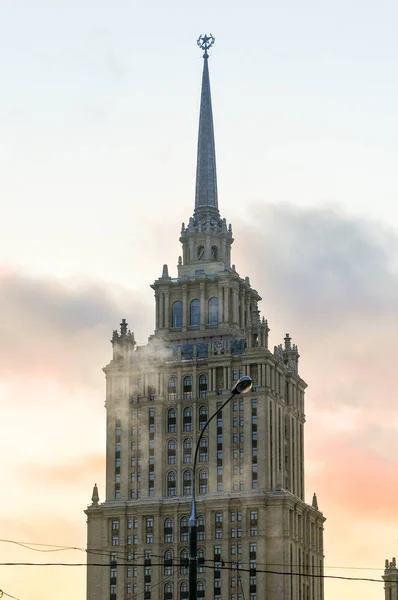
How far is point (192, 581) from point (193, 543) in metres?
2.20

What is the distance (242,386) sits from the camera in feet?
214

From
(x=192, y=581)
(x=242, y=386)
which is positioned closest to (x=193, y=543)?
(x=192, y=581)

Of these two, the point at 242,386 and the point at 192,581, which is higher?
the point at 242,386

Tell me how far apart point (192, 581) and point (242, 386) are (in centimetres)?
979

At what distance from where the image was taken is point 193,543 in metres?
66.2

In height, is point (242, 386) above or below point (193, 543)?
above

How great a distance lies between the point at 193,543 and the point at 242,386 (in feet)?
25.4

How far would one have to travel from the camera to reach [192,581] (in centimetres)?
6719

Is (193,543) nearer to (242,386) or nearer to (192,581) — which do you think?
(192,581)
